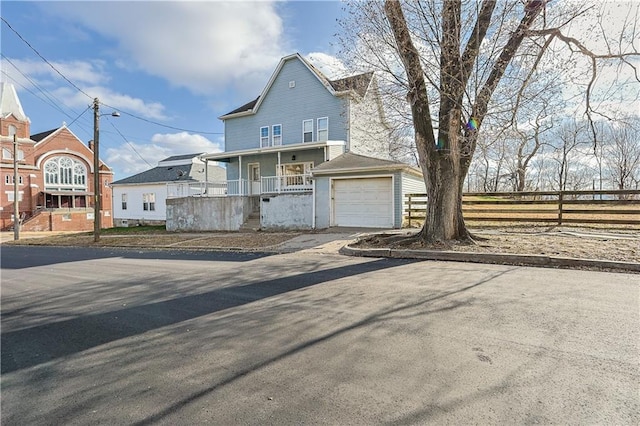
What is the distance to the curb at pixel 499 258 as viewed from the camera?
6.74 m

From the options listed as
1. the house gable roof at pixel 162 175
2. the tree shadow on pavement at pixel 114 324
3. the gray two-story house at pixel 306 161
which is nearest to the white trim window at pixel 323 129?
the gray two-story house at pixel 306 161

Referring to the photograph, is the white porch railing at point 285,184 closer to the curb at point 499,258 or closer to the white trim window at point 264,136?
the white trim window at point 264,136

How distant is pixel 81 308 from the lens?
5.28 metres

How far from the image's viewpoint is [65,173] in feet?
140

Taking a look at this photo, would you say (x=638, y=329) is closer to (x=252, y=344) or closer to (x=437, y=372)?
(x=437, y=372)

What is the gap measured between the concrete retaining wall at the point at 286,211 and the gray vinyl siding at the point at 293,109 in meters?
4.83

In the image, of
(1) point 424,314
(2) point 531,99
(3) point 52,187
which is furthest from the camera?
(3) point 52,187

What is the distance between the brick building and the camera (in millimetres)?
37234

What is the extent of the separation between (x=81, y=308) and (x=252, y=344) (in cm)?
338

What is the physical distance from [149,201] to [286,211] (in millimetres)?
17602

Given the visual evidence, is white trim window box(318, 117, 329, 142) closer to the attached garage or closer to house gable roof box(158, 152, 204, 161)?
the attached garage

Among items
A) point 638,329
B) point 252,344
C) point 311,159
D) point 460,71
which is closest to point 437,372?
point 252,344

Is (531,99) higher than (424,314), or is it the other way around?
(531,99)

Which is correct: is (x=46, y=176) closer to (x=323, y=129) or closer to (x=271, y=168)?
(x=271, y=168)
